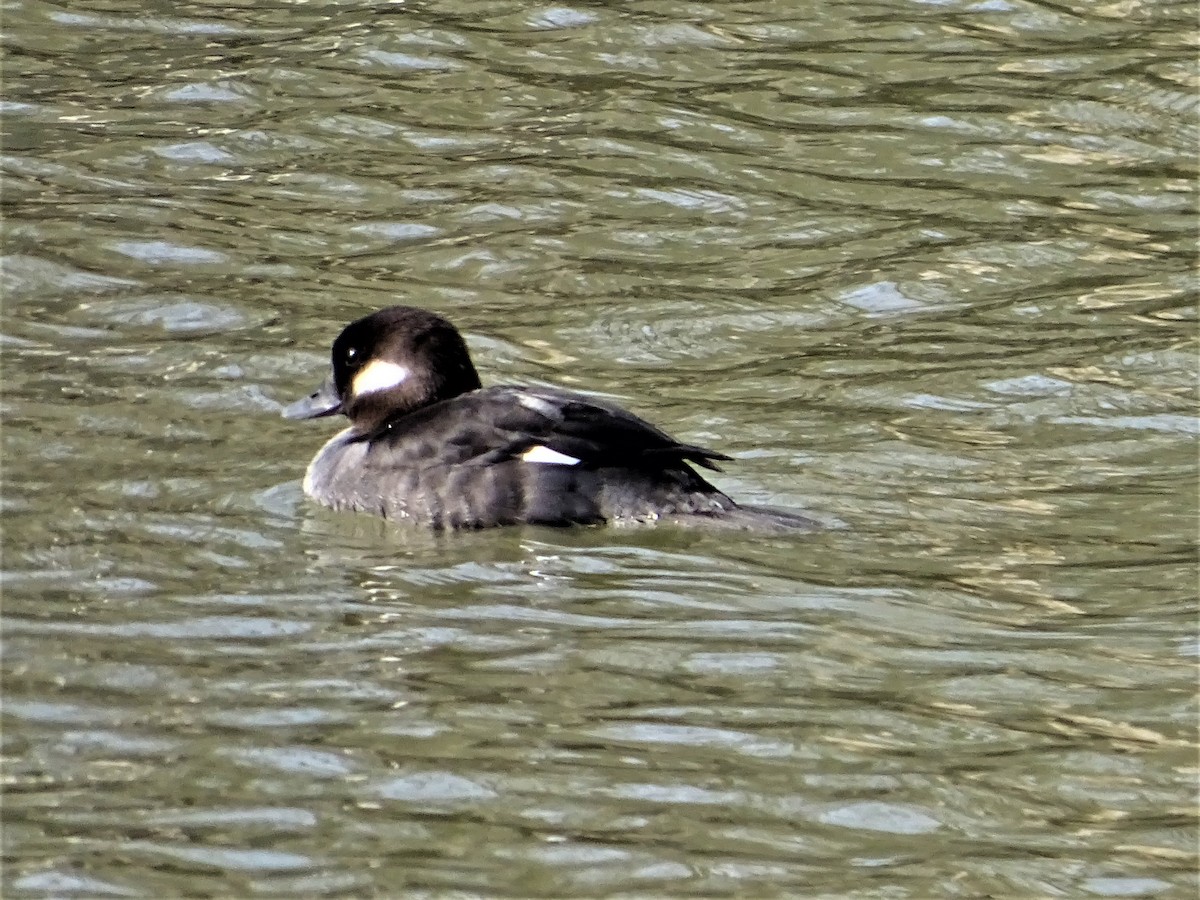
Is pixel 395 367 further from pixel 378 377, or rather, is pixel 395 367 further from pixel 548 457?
pixel 548 457

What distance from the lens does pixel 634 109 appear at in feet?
38.6

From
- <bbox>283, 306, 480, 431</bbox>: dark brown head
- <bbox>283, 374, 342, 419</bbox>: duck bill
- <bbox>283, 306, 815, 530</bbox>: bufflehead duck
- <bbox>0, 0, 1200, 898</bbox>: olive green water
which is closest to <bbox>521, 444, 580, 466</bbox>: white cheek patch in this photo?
<bbox>283, 306, 815, 530</bbox>: bufflehead duck

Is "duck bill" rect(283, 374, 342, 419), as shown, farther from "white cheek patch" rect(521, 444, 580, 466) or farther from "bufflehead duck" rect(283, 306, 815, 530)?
"white cheek patch" rect(521, 444, 580, 466)

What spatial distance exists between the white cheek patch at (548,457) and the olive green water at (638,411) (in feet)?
0.73

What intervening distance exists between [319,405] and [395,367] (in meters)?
0.35

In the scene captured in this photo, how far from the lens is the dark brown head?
7.99m

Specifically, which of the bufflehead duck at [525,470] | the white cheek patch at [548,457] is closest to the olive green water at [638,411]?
the bufflehead duck at [525,470]

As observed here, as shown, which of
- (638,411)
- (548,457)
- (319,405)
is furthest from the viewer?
(638,411)

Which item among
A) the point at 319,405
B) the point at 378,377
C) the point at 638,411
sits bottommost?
the point at 638,411

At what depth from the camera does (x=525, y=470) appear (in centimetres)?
741

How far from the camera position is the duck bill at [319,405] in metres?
8.15

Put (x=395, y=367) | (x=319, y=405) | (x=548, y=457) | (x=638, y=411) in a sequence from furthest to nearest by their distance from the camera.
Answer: (x=638, y=411) → (x=319, y=405) → (x=395, y=367) → (x=548, y=457)

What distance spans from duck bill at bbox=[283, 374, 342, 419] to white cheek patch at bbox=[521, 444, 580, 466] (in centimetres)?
102

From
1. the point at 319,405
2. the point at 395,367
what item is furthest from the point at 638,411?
the point at 319,405
